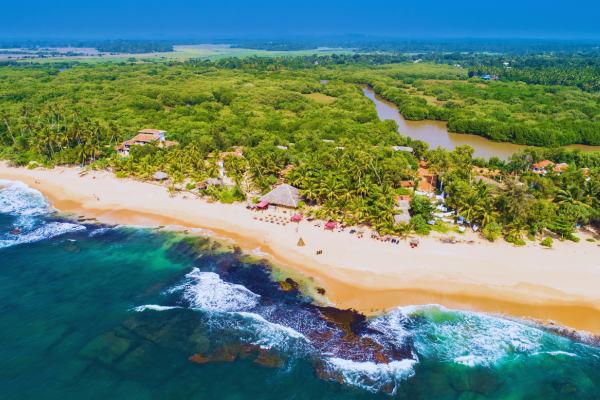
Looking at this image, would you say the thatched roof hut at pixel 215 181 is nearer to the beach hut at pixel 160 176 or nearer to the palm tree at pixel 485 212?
the beach hut at pixel 160 176

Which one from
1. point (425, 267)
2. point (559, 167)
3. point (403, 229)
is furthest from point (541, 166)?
point (425, 267)

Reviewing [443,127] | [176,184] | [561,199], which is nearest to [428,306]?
[561,199]

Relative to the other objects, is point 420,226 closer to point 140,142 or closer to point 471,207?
point 471,207

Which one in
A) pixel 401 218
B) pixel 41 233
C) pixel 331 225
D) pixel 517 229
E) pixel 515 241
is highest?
pixel 517 229

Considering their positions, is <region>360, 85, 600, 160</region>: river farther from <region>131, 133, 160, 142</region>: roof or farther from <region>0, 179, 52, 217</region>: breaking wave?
<region>0, 179, 52, 217</region>: breaking wave

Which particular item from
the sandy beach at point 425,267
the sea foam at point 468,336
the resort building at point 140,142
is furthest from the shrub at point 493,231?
the resort building at point 140,142

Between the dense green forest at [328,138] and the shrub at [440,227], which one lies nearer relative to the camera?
→ the shrub at [440,227]

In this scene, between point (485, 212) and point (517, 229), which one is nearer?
point (517, 229)
